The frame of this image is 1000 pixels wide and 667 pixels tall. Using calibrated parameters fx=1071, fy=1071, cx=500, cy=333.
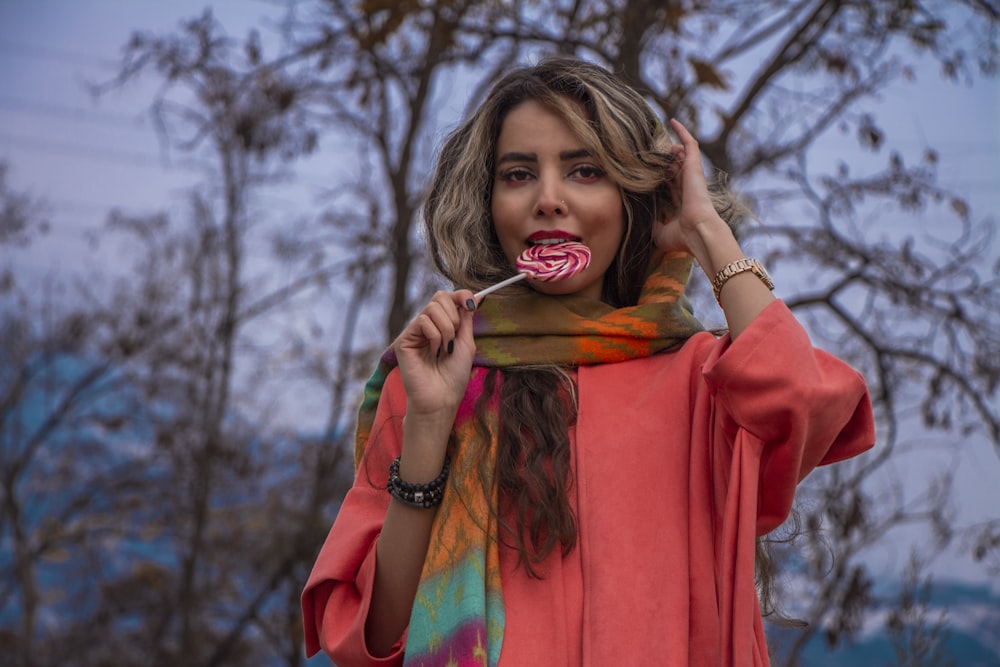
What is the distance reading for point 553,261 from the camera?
1987 millimetres

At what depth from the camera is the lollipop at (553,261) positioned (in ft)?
6.48

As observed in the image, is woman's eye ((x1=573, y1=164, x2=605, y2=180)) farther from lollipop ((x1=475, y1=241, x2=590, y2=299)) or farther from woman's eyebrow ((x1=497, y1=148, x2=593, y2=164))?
lollipop ((x1=475, y1=241, x2=590, y2=299))

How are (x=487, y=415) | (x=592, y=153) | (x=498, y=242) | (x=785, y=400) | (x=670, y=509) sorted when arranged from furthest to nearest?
(x=498, y=242), (x=592, y=153), (x=487, y=415), (x=670, y=509), (x=785, y=400)

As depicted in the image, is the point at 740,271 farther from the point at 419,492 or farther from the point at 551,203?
the point at 419,492

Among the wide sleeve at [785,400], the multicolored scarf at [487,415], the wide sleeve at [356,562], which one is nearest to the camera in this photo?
the wide sleeve at [785,400]

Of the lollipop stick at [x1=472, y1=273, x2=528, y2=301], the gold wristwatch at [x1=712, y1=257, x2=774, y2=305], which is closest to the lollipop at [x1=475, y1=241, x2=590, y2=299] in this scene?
the lollipop stick at [x1=472, y1=273, x2=528, y2=301]

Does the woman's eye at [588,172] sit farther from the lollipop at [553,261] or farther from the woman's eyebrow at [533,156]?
the lollipop at [553,261]

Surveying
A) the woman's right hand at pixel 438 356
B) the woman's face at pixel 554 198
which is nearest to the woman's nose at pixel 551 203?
the woman's face at pixel 554 198

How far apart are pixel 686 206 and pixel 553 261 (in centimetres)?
27

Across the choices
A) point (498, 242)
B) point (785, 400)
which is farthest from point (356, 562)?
point (785, 400)

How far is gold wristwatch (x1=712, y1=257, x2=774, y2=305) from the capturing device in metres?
1.84

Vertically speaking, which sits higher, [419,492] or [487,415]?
[487,415]

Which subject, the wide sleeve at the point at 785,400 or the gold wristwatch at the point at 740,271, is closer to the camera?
the wide sleeve at the point at 785,400

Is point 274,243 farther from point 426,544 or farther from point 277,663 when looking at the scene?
point 426,544
